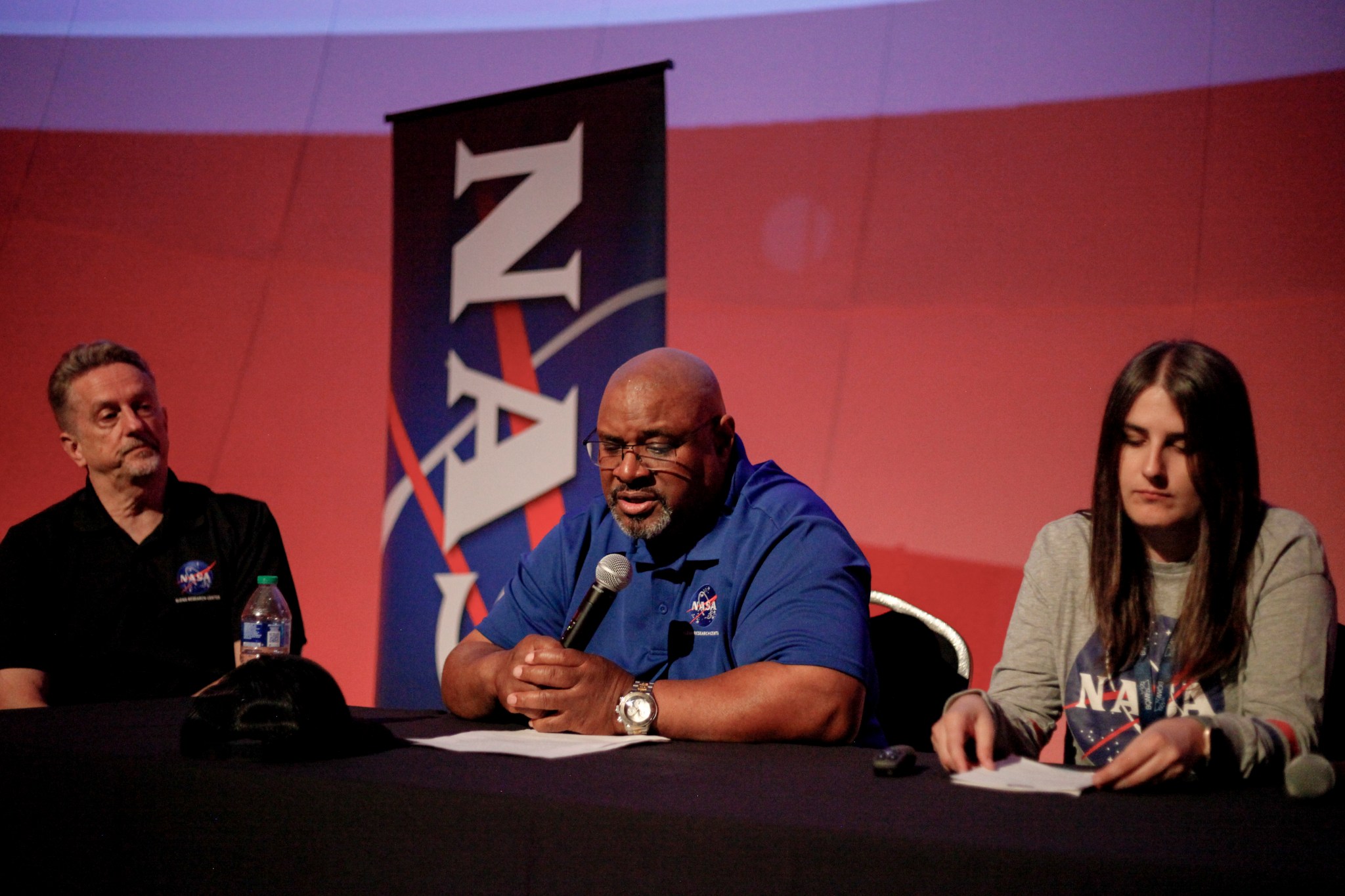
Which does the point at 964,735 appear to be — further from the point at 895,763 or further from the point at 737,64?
the point at 737,64

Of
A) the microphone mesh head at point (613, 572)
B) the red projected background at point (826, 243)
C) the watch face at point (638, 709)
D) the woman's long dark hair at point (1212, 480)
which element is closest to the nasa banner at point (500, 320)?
the red projected background at point (826, 243)

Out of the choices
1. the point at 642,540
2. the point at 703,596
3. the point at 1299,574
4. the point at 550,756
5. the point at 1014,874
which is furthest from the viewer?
the point at 642,540

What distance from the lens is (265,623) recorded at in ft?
6.87

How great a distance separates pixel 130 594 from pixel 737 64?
10.4 ft

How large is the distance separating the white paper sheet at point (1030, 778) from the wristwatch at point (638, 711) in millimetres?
434

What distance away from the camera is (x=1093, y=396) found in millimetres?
3629

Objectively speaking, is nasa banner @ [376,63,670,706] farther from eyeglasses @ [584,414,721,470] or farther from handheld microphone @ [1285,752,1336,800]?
handheld microphone @ [1285,752,1336,800]

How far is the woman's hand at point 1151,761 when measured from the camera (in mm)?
1026

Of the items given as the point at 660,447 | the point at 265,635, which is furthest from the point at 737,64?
the point at 265,635

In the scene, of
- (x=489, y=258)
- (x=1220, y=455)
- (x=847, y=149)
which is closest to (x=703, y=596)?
(x=1220, y=455)

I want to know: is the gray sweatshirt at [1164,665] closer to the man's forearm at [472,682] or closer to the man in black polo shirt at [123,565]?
the man's forearm at [472,682]

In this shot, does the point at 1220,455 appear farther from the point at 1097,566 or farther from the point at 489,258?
the point at 489,258

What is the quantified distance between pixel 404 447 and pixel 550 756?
220 cm

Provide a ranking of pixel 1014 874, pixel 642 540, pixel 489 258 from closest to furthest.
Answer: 1. pixel 1014 874
2. pixel 642 540
3. pixel 489 258
